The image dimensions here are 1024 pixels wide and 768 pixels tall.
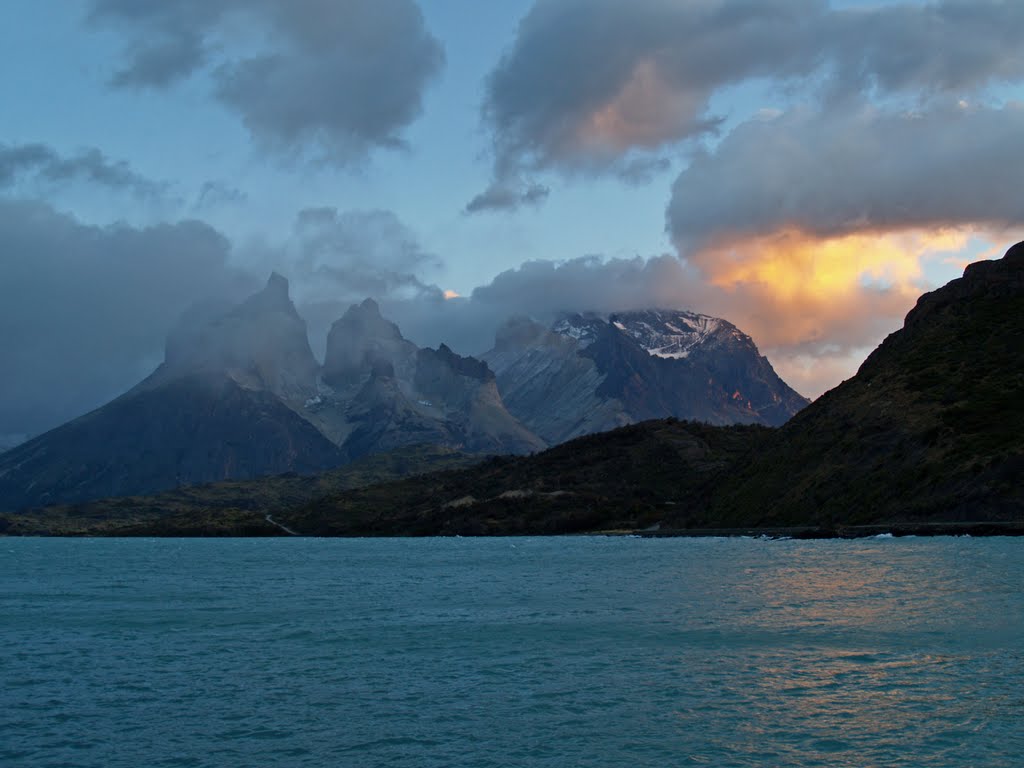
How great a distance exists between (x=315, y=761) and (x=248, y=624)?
165 feet

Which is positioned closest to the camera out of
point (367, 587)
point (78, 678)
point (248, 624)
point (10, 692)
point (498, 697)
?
point (498, 697)

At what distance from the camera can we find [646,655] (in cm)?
6494

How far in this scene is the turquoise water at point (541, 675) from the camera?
42.7 meters

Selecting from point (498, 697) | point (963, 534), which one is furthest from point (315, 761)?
point (963, 534)

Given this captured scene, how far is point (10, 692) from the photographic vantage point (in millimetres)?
57375

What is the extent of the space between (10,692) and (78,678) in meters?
4.95

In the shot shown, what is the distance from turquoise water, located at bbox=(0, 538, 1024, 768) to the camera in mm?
42656

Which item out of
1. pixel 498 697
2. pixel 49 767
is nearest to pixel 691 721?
pixel 498 697

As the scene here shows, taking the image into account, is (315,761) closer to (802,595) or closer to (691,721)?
(691,721)

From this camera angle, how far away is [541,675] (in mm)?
59375

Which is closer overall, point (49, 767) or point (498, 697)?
point (49, 767)

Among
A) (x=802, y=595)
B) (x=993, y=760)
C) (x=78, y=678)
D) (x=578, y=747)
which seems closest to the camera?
(x=993, y=760)

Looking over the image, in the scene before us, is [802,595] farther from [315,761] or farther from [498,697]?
[315,761]

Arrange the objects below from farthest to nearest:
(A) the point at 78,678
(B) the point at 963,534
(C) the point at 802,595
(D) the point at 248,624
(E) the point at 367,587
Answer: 1. (B) the point at 963,534
2. (E) the point at 367,587
3. (C) the point at 802,595
4. (D) the point at 248,624
5. (A) the point at 78,678
